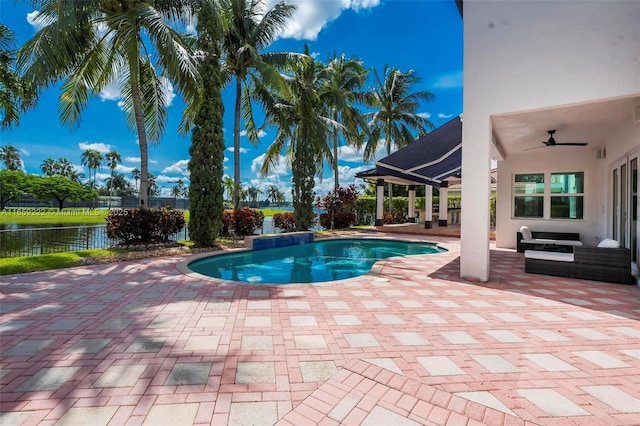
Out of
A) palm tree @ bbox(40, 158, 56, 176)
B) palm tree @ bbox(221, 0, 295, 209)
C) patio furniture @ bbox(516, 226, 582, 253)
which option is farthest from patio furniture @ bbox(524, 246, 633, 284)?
palm tree @ bbox(40, 158, 56, 176)

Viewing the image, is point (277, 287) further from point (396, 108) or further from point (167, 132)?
point (396, 108)

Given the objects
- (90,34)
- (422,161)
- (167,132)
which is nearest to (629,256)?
(422,161)

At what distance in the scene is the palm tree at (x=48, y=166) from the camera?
11062 cm

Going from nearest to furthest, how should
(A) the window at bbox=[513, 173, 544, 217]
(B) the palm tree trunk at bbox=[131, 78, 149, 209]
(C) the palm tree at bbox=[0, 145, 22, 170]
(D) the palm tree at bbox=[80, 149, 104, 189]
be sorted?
1. (B) the palm tree trunk at bbox=[131, 78, 149, 209]
2. (A) the window at bbox=[513, 173, 544, 217]
3. (C) the palm tree at bbox=[0, 145, 22, 170]
4. (D) the palm tree at bbox=[80, 149, 104, 189]

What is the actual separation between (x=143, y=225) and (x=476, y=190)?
42.6 feet

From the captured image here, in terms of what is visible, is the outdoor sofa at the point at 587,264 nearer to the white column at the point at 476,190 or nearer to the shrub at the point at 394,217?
the white column at the point at 476,190

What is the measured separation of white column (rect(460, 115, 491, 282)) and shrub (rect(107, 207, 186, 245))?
12.4 m

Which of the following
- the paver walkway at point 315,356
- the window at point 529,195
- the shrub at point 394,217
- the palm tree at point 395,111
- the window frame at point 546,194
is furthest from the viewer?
the palm tree at point 395,111

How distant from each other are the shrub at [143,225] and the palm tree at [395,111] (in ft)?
67.1

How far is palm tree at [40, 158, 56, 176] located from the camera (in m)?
111

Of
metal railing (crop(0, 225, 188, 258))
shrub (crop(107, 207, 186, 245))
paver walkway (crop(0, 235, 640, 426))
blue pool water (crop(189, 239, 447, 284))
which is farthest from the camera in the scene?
shrub (crop(107, 207, 186, 245))

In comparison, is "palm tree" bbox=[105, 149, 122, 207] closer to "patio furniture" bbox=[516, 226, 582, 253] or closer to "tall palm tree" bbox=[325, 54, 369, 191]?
"tall palm tree" bbox=[325, 54, 369, 191]

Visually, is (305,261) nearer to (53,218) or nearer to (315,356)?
(315,356)

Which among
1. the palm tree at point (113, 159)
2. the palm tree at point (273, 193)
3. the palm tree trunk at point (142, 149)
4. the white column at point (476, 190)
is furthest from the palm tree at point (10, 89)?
the palm tree at point (273, 193)
